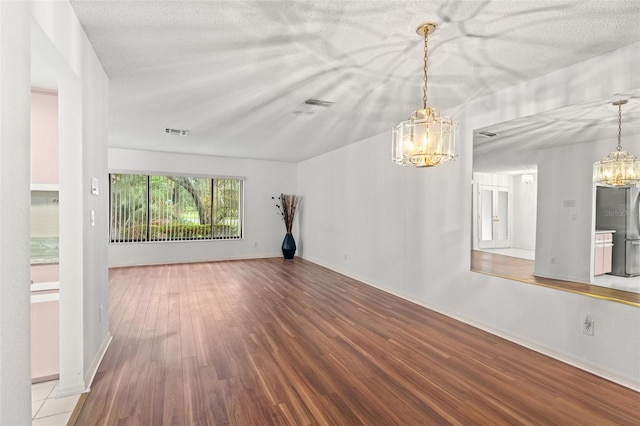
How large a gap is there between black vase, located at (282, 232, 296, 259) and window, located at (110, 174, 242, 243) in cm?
118

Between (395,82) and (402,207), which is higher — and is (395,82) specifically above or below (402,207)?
above

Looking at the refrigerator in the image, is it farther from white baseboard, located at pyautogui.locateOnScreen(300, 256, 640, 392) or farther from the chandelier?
the chandelier

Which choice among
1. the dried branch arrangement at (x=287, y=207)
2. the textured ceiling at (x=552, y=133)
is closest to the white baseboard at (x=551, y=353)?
the textured ceiling at (x=552, y=133)

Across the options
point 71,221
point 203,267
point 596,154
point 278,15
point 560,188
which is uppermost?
point 278,15

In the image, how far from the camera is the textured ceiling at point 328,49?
197 cm

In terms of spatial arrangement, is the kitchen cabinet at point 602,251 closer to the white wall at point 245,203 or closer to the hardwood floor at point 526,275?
the hardwood floor at point 526,275

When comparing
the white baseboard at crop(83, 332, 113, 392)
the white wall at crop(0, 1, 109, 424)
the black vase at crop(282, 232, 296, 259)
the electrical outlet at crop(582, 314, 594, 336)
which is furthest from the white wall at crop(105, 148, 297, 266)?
the electrical outlet at crop(582, 314, 594, 336)

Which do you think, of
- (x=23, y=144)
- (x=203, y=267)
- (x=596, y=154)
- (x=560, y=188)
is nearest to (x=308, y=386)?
(x=23, y=144)

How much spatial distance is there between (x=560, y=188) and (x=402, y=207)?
2062 mm

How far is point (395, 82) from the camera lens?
10.2 feet

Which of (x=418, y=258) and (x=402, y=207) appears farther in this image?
(x=402, y=207)

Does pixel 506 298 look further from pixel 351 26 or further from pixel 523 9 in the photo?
pixel 351 26

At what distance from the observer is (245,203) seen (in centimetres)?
780

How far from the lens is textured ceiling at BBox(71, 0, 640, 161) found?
1.97 m
